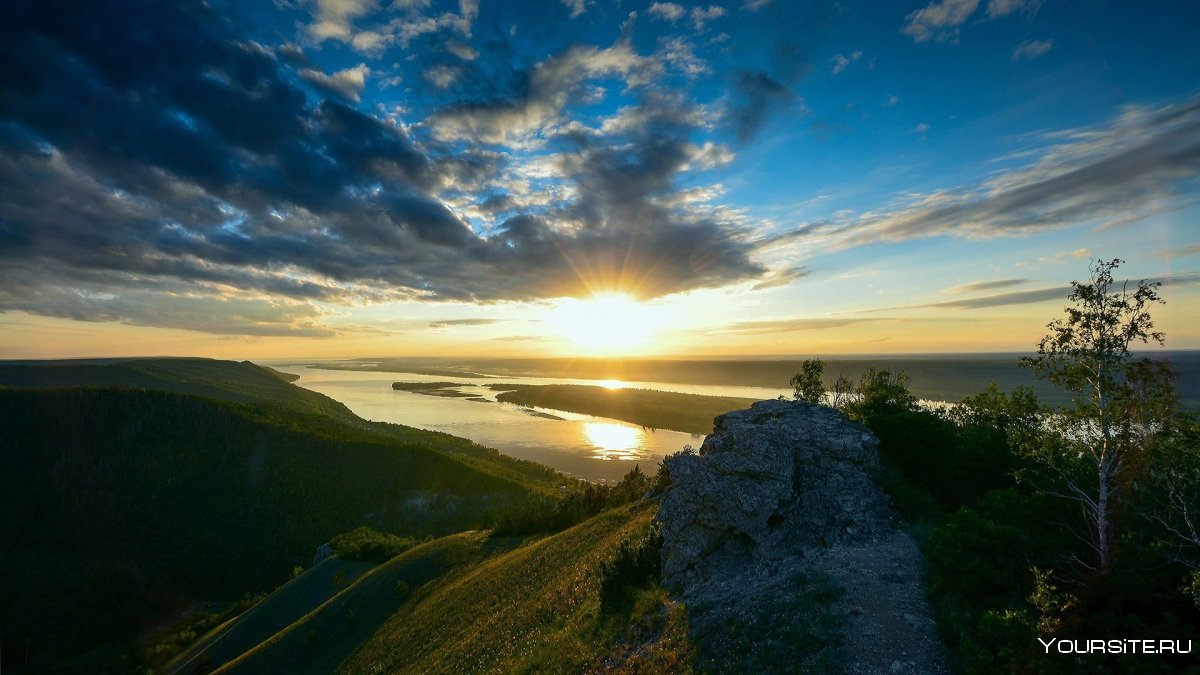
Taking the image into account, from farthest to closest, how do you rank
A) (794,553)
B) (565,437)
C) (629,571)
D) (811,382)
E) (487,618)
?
(565,437)
(811,382)
(487,618)
(629,571)
(794,553)

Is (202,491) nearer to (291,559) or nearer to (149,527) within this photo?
(149,527)

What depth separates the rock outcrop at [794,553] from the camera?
39.1 feet

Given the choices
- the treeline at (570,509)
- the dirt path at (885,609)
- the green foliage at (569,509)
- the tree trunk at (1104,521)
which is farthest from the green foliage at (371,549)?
the tree trunk at (1104,521)

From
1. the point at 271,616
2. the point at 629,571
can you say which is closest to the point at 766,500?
the point at 629,571

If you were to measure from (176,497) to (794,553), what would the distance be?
118 metres

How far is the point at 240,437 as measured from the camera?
347 ft

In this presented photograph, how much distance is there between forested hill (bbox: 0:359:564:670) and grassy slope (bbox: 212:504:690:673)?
30758mm

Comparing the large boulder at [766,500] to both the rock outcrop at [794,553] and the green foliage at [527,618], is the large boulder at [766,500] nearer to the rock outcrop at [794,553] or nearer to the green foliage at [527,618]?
the rock outcrop at [794,553]

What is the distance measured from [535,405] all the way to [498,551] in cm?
16162

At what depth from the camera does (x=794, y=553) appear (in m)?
17.0

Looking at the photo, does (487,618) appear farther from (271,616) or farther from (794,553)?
(271,616)

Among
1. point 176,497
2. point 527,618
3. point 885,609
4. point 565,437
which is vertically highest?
point 885,609

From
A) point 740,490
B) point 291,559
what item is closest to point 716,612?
point 740,490

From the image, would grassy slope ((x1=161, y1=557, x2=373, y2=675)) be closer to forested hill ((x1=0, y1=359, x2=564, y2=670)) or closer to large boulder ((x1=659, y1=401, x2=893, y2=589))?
forested hill ((x1=0, y1=359, x2=564, y2=670))
